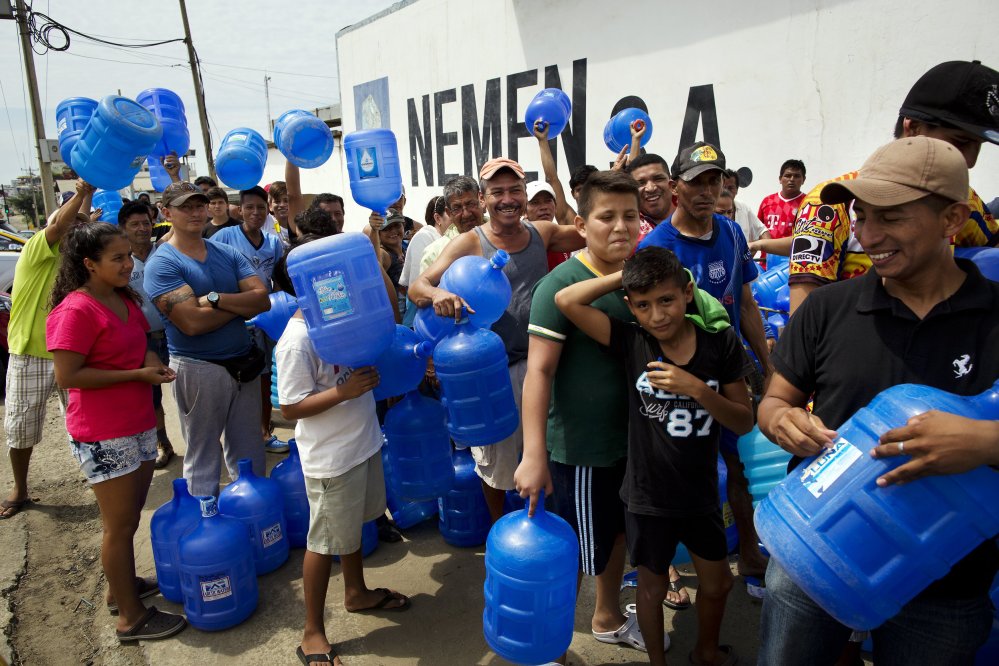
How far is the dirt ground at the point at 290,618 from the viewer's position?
2.98 meters

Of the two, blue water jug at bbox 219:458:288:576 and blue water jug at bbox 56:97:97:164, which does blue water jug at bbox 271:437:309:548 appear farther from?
blue water jug at bbox 56:97:97:164

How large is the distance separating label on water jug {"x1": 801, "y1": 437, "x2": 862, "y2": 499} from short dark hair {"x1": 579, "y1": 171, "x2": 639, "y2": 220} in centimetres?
130

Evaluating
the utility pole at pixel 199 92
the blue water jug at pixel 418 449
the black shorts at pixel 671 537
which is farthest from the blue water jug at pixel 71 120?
the utility pole at pixel 199 92

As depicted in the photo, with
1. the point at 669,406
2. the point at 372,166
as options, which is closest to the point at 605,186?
the point at 669,406

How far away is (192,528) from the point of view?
10.6 feet

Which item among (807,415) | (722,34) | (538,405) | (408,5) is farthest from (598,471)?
(408,5)

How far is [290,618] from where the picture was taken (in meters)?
3.31

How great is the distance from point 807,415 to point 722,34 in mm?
6629

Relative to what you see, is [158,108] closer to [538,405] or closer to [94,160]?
[94,160]

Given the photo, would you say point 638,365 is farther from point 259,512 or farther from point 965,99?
point 259,512

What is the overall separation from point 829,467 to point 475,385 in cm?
178

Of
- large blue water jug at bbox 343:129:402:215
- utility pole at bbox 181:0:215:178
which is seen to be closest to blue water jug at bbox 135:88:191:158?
large blue water jug at bbox 343:129:402:215

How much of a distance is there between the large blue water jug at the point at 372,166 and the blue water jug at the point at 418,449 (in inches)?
55.2

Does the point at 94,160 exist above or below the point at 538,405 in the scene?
above
